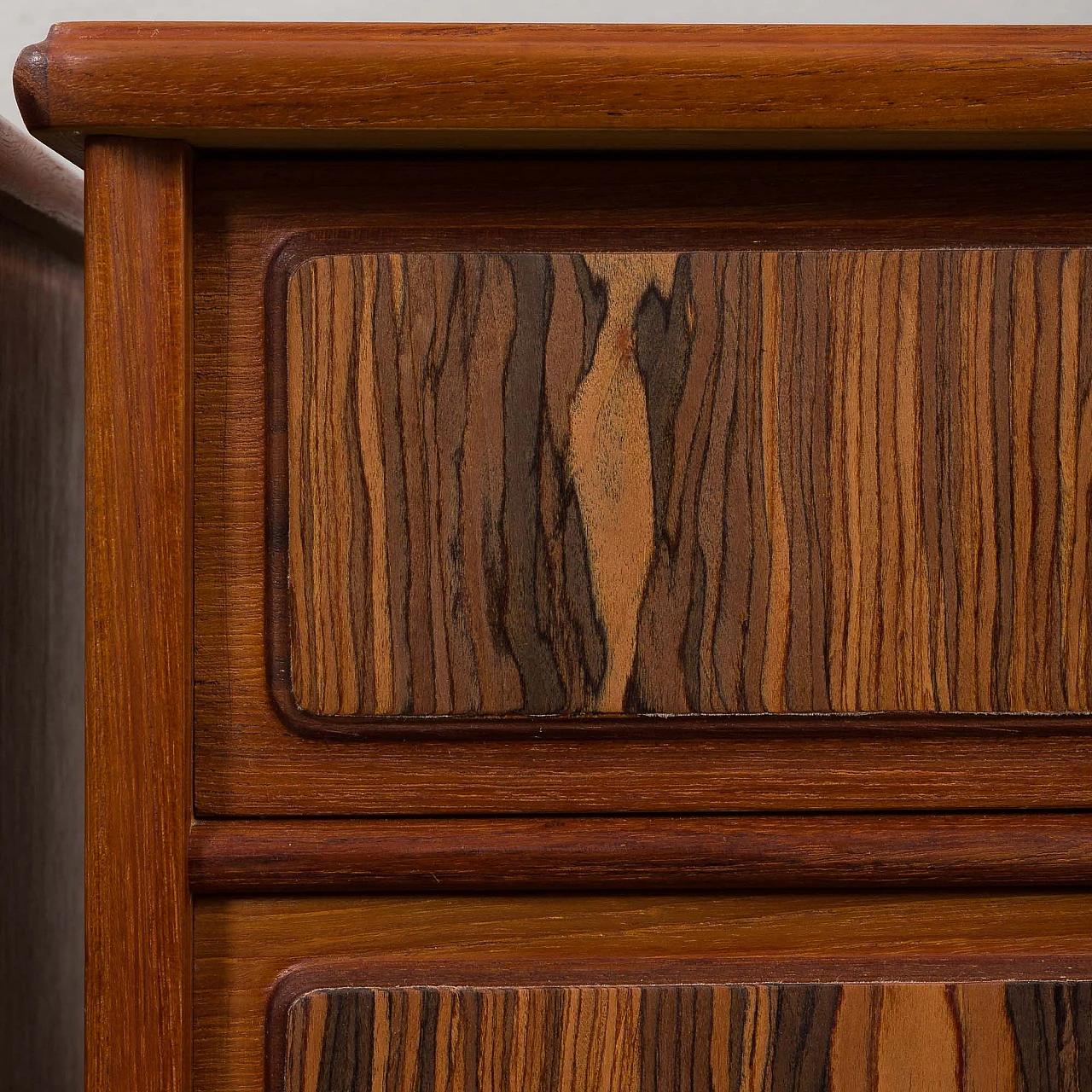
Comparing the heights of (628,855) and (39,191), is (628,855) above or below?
below

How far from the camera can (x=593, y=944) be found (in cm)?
31

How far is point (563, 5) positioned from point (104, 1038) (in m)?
0.52

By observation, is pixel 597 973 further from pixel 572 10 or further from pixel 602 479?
pixel 572 10

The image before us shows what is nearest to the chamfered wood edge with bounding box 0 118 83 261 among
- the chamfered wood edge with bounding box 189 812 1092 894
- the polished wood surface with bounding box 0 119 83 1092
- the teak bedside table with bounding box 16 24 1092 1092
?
the polished wood surface with bounding box 0 119 83 1092

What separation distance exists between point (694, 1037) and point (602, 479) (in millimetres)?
159

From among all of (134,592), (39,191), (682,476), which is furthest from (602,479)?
(39,191)

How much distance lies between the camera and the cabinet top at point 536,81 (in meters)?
0.28

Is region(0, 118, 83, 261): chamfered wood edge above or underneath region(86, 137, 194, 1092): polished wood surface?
above

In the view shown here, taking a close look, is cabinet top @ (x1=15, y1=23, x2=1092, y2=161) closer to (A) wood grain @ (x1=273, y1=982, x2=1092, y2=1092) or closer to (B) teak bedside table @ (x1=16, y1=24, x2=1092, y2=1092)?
(B) teak bedside table @ (x1=16, y1=24, x2=1092, y2=1092)

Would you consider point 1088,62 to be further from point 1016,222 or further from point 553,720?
point 553,720

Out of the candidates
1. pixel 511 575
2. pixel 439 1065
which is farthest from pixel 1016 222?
pixel 439 1065

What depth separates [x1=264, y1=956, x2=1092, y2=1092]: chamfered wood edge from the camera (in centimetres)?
30

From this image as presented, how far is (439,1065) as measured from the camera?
30cm

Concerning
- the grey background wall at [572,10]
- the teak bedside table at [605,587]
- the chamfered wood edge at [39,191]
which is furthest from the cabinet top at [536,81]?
the grey background wall at [572,10]
